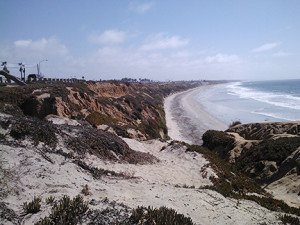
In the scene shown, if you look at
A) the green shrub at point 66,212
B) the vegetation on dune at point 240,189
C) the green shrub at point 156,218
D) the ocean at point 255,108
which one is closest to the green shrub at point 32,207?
the green shrub at point 66,212

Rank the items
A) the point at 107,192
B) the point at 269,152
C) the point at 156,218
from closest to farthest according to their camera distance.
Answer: the point at 156,218 → the point at 107,192 → the point at 269,152

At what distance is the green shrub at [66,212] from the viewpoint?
433cm

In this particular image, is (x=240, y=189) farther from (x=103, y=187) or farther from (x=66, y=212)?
(x=66, y=212)

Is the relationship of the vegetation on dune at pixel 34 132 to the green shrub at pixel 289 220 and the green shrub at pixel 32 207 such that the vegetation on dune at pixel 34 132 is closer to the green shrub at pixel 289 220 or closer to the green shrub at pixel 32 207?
the green shrub at pixel 32 207

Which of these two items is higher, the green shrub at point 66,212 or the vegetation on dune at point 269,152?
the green shrub at point 66,212

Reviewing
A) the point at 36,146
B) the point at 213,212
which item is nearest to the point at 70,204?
the point at 36,146

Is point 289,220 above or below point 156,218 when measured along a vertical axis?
below

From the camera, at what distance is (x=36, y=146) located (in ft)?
26.1

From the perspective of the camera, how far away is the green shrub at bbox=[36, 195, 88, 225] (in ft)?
14.2

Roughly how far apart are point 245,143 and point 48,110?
1909 cm

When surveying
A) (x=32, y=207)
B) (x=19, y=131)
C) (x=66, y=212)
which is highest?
(x=19, y=131)

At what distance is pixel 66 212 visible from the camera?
4625mm

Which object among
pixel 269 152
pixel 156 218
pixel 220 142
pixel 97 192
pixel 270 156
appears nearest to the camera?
pixel 156 218

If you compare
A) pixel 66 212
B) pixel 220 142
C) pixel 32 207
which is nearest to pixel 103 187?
pixel 66 212
